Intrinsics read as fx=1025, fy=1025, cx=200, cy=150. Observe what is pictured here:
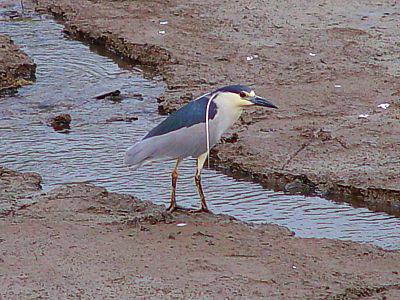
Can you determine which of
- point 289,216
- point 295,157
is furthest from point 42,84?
point 289,216

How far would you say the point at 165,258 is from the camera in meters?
6.30

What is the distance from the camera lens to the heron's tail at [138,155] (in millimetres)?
7176

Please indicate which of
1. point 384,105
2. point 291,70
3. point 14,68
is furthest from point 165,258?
point 14,68

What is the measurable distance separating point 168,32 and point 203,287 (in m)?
6.65

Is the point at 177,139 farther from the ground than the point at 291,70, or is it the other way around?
the point at 177,139

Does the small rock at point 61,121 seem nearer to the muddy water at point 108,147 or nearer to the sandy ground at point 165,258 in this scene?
the muddy water at point 108,147

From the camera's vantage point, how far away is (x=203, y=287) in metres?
5.88

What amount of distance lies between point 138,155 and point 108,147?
5.79 ft

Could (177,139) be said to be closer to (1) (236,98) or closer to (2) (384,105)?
(1) (236,98)

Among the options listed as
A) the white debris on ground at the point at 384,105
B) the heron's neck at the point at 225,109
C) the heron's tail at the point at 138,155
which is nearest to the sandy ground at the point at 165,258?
the heron's tail at the point at 138,155

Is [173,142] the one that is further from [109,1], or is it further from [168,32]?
[109,1]

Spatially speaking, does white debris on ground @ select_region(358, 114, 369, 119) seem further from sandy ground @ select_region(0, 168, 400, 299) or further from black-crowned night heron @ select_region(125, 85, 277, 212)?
sandy ground @ select_region(0, 168, 400, 299)

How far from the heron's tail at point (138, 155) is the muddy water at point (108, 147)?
662 millimetres

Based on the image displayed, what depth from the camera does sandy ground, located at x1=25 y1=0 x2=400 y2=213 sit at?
819 centimetres
